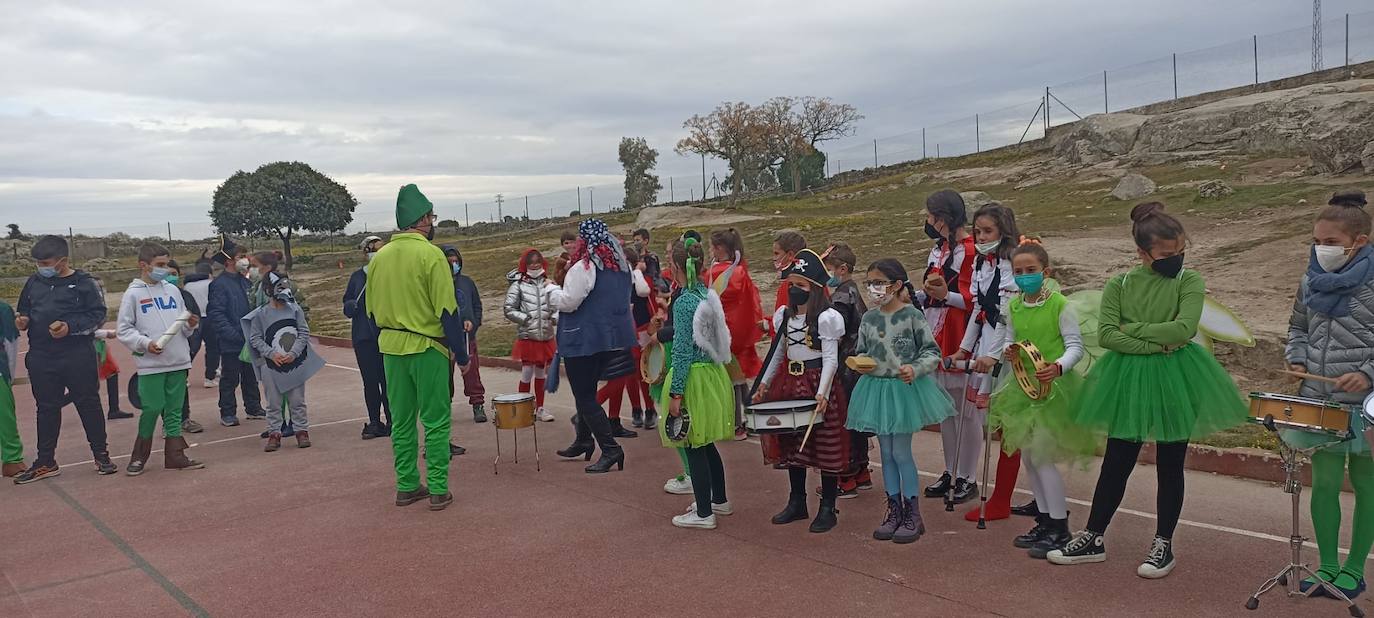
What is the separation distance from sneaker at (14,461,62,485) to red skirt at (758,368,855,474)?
6.35 m

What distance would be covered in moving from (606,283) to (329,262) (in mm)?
47160

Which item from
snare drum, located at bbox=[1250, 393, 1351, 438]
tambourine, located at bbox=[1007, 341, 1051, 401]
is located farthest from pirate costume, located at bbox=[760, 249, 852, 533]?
snare drum, located at bbox=[1250, 393, 1351, 438]

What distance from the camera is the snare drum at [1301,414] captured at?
13.5 feet

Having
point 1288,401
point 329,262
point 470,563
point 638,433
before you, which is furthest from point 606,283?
point 329,262

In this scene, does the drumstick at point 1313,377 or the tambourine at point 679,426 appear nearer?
the drumstick at point 1313,377

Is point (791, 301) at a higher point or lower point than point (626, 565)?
higher

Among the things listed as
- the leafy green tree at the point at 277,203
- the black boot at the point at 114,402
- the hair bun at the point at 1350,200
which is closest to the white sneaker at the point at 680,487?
the hair bun at the point at 1350,200

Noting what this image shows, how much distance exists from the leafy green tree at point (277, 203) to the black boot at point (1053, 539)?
5784 cm

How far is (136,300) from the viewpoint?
7.96 metres

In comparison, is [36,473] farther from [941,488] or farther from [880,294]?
[941,488]

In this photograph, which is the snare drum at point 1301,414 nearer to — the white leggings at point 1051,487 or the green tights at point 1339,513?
the green tights at point 1339,513

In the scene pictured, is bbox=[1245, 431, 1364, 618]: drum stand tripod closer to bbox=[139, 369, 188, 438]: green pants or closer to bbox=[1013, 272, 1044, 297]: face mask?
bbox=[1013, 272, 1044, 297]: face mask

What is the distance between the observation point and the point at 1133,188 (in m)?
24.0

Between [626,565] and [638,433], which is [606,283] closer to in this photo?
[638,433]
